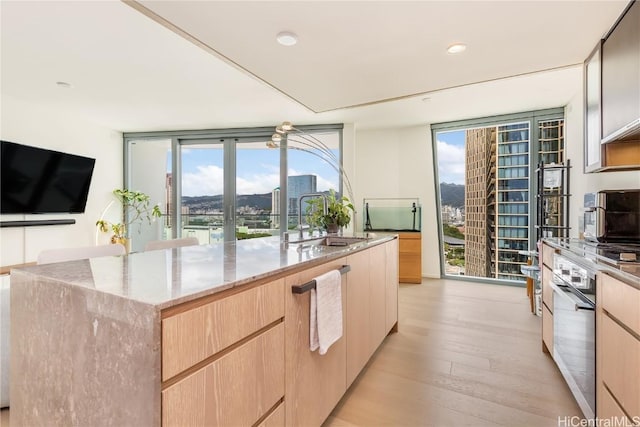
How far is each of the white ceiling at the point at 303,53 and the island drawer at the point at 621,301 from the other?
141 cm

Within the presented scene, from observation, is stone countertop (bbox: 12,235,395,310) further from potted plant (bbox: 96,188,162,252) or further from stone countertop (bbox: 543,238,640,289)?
potted plant (bbox: 96,188,162,252)

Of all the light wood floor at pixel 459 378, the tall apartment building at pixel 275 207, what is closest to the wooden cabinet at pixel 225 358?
the light wood floor at pixel 459 378

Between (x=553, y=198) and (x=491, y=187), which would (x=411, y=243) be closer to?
(x=491, y=187)

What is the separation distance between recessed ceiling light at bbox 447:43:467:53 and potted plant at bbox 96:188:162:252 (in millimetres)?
5365

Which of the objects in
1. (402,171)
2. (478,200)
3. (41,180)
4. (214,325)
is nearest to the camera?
(214,325)

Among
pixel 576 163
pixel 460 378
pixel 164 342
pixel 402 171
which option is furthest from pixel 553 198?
pixel 164 342

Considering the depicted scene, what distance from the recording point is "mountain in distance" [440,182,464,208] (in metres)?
5.03

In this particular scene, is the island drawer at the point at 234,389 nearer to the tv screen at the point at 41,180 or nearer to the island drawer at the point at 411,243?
the island drawer at the point at 411,243

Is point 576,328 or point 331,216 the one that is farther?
point 331,216

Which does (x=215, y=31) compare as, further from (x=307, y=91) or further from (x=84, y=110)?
(x=84, y=110)

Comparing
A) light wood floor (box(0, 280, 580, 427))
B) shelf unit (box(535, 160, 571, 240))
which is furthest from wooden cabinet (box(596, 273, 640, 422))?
shelf unit (box(535, 160, 571, 240))

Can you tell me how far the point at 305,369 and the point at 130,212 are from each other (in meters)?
5.80

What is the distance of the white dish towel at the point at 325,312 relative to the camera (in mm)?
1400

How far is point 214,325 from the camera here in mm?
901
